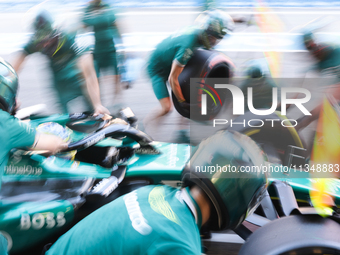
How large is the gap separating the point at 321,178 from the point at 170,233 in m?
1.15

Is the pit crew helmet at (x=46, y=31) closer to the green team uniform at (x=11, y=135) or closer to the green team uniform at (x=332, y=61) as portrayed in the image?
the green team uniform at (x=11, y=135)

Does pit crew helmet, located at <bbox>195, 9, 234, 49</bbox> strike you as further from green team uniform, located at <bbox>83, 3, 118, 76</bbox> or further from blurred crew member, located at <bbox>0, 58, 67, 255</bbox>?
blurred crew member, located at <bbox>0, 58, 67, 255</bbox>

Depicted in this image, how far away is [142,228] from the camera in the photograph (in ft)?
3.18

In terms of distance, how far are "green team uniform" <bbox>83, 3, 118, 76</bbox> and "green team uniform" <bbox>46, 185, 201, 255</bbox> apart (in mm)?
2415

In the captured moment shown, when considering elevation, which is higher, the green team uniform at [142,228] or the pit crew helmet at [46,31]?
the pit crew helmet at [46,31]

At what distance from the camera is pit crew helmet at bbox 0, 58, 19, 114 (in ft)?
5.77

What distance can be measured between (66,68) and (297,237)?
98.2 inches

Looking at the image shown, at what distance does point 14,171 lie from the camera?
5.13 feet

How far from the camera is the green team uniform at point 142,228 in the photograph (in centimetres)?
95

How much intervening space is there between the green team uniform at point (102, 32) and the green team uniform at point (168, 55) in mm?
524

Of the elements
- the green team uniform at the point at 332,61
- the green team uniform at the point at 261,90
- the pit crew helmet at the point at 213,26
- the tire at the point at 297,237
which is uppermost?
the pit crew helmet at the point at 213,26

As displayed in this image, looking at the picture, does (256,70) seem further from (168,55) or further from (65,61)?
(65,61)

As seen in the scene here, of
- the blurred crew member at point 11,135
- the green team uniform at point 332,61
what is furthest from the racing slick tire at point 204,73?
the blurred crew member at point 11,135

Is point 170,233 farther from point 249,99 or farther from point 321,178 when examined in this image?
point 249,99
